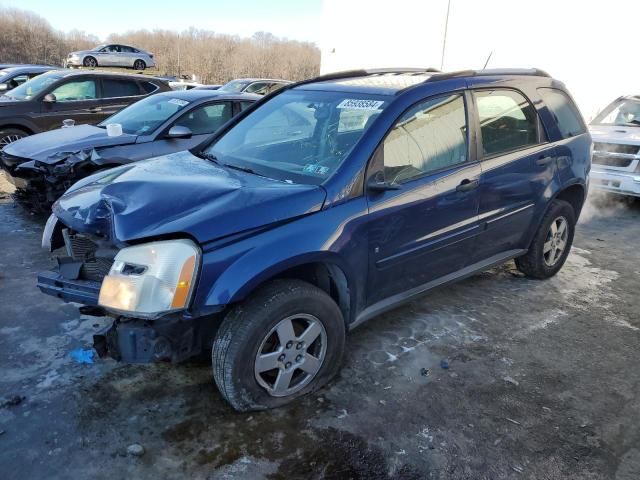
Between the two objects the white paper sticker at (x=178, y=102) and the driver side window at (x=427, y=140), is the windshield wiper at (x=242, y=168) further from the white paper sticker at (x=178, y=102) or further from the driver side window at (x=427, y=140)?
the white paper sticker at (x=178, y=102)

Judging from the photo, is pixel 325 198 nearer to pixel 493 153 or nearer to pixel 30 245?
pixel 493 153

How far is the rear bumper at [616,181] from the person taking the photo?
7293mm

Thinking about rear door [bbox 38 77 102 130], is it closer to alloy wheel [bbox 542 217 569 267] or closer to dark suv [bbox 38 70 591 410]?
dark suv [bbox 38 70 591 410]

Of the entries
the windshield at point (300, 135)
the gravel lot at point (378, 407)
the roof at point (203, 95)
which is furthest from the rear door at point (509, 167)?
the roof at point (203, 95)

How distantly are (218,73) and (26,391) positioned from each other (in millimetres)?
44839

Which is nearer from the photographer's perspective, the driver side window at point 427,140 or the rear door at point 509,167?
the driver side window at point 427,140

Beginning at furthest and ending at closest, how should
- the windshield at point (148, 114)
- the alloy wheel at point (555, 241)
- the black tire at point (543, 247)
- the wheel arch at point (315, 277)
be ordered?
the windshield at point (148, 114) → the alloy wheel at point (555, 241) → the black tire at point (543, 247) → the wheel arch at point (315, 277)

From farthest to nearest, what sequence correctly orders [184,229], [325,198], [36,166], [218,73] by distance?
[218,73], [36,166], [325,198], [184,229]

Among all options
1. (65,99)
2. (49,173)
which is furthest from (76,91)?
(49,173)

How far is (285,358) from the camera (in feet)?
9.23

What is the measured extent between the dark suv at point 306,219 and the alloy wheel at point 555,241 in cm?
40

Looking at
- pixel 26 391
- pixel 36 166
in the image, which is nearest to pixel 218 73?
pixel 36 166

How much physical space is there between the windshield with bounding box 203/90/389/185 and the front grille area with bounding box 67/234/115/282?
1017 mm

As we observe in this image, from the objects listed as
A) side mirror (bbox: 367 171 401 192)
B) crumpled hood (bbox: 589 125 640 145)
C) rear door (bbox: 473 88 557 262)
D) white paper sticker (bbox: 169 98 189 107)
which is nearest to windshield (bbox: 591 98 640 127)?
crumpled hood (bbox: 589 125 640 145)
